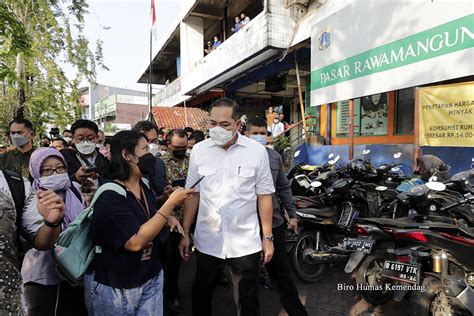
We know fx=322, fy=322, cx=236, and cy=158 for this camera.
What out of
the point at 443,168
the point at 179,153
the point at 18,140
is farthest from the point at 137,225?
the point at 443,168

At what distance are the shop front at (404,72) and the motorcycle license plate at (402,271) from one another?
9.22 ft

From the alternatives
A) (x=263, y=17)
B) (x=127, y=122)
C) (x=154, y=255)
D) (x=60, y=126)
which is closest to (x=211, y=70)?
(x=263, y=17)

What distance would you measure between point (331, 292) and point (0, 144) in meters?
8.41

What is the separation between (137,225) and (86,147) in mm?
1844

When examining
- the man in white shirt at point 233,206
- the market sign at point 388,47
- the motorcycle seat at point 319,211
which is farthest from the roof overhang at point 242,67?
the man in white shirt at point 233,206

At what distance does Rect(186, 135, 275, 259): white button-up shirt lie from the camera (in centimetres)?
216

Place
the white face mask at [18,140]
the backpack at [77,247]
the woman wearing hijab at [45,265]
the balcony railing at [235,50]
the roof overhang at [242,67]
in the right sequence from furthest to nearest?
the roof overhang at [242,67] < the balcony railing at [235,50] < the white face mask at [18,140] < the woman wearing hijab at [45,265] < the backpack at [77,247]

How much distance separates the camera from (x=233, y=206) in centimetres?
216

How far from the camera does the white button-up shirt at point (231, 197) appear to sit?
2.16 metres

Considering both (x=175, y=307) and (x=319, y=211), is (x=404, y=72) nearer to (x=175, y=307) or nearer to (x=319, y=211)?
(x=319, y=211)

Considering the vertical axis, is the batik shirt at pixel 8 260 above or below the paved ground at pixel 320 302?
above

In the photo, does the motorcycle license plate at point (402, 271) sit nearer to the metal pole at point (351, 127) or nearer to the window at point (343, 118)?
the metal pole at point (351, 127)

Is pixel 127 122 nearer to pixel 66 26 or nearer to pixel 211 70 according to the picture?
pixel 211 70

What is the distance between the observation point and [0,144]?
7.98m
